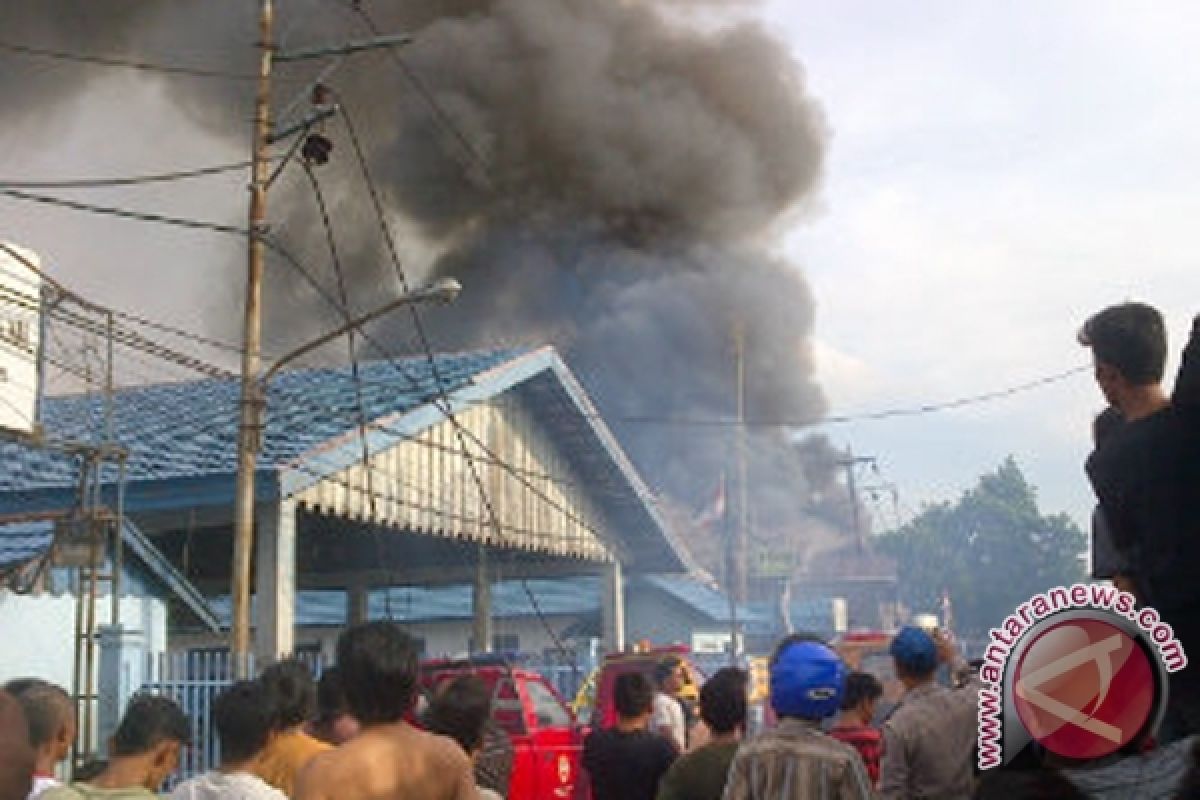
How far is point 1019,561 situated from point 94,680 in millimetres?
52345

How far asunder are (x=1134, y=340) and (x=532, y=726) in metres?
9.05

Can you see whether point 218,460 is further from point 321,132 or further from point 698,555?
point 698,555

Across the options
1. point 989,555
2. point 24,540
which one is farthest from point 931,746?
point 989,555

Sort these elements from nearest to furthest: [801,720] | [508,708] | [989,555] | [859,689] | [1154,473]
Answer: [1154,473] < [801,720] < [859,689] < [508,708] < [989,555]

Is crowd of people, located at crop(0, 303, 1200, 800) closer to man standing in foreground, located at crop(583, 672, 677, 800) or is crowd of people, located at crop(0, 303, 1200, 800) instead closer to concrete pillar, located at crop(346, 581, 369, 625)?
man standing in foreground, located at crop(583, 672, 677, 800)

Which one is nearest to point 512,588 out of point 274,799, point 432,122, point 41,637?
point 41,637

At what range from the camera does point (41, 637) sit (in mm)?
12828

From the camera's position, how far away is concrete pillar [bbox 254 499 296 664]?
14773 millimetres

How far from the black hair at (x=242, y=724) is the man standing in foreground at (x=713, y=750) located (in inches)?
58.5

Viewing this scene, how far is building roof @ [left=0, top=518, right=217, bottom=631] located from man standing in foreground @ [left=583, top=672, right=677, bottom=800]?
830 centimetres

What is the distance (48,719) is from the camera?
14.0 ft

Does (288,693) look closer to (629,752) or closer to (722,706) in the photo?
(722,706)

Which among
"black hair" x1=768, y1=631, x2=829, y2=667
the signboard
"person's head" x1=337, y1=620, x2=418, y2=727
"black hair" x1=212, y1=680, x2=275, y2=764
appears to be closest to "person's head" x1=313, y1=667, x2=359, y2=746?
"black hair" x1=212, y1=680, x2=275, y2=764

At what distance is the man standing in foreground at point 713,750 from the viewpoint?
489cm
